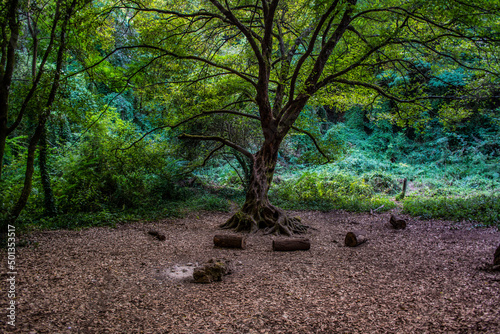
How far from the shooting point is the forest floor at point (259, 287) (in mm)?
2801

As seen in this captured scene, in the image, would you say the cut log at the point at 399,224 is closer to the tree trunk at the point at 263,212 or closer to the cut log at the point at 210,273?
the tree trunk at the point at 263,212

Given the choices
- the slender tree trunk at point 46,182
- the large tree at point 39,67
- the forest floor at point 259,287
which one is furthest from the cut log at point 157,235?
the slender tree trunk at point 46,182

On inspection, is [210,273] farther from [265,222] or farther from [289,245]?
[265,222]

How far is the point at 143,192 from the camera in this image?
979 cm

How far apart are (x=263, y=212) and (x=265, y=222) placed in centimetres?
30

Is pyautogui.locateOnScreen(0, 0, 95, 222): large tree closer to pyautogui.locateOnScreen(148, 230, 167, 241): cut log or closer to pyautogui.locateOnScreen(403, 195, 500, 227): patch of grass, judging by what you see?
pyautogui.locateOnScreen(148, 230, 167, 241): cut log

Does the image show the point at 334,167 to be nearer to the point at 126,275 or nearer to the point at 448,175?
the point at 448,175

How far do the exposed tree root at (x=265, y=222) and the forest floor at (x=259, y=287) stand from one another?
97cm

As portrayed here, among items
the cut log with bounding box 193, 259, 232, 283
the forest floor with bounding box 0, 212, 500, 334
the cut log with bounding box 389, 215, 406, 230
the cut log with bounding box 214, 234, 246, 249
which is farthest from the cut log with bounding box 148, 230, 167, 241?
the cut log with bounding box 389, 215, 406, 230

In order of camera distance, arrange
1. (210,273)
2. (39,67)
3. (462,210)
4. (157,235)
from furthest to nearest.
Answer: (462,210), (157,235), (39,67), (210,273)

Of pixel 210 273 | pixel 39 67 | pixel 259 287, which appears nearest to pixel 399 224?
pixel 259 287

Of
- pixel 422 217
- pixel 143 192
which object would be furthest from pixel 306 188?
pixel 143 192

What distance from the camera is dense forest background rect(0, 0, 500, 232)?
17.0ft

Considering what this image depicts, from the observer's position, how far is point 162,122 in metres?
8.99
